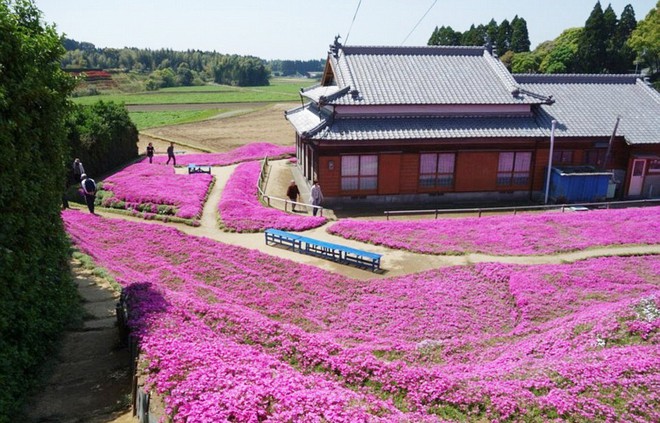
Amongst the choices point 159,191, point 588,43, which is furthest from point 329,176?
point 588,43

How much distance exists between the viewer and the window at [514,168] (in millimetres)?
32219

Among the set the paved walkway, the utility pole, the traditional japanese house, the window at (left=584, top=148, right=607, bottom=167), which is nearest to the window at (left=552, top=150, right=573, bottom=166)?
the traditional japanese house

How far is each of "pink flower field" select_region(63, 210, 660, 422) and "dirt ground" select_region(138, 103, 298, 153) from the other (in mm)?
38347

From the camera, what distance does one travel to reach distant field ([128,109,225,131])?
79.1 meters

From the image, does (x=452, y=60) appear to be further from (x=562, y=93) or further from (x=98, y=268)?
(x=98, y=268)

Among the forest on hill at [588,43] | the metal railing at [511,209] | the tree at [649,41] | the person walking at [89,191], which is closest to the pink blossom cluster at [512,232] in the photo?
the metal railing at [511,209]

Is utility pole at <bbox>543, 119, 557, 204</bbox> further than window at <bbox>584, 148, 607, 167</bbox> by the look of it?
No

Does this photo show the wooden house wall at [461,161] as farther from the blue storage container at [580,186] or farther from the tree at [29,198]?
the tree at [29,198]

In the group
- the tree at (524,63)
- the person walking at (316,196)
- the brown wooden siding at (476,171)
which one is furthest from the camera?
the tree at (524,63)

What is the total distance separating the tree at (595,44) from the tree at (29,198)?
84.2 meters

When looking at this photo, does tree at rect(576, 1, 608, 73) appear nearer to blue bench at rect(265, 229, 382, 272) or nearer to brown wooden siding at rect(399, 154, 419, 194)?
brown wooden siding at rect(399, 154, 419, 194)

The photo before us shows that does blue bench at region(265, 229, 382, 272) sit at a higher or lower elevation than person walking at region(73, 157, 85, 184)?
lower

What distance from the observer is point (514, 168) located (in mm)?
32438

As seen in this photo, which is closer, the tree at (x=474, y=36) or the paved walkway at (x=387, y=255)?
the paved walkway at (x=387, y=255)
